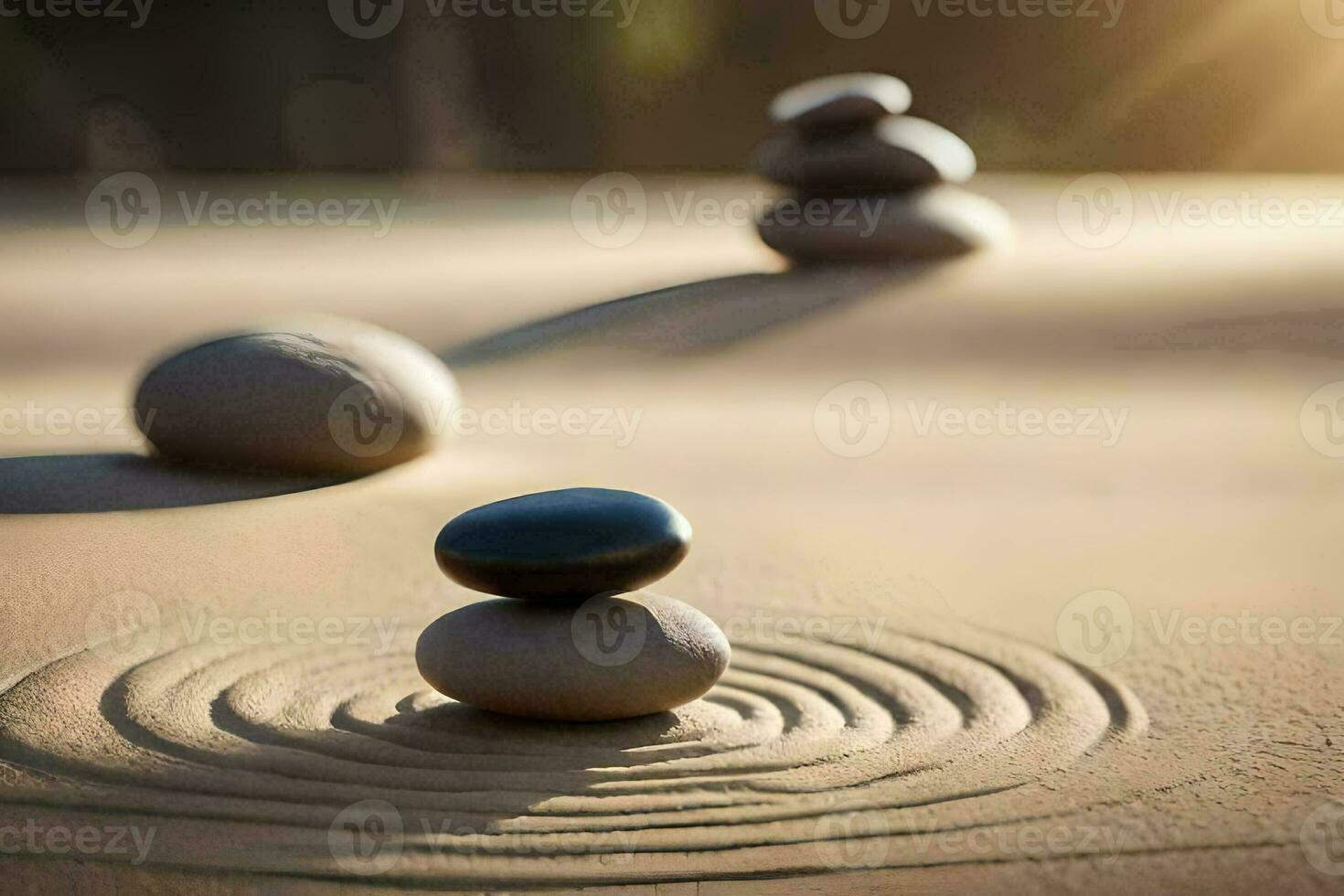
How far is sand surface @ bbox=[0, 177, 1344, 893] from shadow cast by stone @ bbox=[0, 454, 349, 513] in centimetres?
3

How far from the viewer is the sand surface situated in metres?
3.28

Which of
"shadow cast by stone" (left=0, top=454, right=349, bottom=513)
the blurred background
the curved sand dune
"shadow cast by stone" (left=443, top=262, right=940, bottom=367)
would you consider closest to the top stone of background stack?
"shadow cast by stone" (left=443, top=262, right=940, bottom=367)

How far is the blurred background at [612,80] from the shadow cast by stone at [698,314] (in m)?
7.29

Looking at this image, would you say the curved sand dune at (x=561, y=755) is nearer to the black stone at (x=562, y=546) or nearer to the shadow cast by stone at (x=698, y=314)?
the black stone at (x=562, y=546)

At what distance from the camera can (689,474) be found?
21.8ft

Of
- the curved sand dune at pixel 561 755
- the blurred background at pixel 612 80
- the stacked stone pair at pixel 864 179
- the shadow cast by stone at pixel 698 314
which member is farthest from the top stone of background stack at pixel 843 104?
the blurred background at pixel 612 80

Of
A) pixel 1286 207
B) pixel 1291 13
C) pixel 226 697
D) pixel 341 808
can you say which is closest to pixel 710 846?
pixel 341 808

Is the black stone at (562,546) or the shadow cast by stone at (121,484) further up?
the shadow cast by stone at (121,484)

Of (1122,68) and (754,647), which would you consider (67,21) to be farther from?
(754,647)

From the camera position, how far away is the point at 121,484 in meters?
6.18

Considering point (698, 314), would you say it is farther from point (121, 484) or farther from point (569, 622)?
point (569, 622)

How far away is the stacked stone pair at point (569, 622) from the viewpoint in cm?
379

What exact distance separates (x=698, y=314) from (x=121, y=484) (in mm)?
4552

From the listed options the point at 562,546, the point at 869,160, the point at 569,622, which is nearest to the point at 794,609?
the point at 569,622
